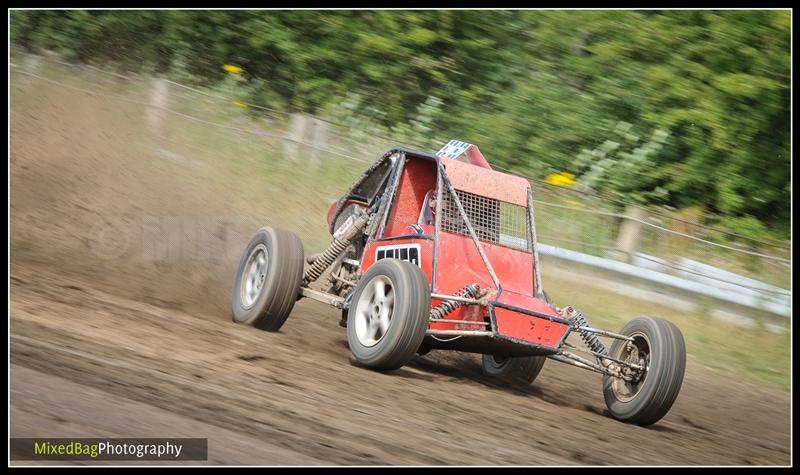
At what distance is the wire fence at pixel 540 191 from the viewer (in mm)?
11602

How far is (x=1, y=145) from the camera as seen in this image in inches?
429

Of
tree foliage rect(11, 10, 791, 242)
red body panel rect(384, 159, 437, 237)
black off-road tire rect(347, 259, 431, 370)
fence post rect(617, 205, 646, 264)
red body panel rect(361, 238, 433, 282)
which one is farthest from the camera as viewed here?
tree foliage rect(11, 10, 791, 242)

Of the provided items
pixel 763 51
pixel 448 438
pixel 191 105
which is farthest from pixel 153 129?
pixel 448 438

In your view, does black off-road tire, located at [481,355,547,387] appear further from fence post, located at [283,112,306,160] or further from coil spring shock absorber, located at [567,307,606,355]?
fence post, located at [283,112,306,160]

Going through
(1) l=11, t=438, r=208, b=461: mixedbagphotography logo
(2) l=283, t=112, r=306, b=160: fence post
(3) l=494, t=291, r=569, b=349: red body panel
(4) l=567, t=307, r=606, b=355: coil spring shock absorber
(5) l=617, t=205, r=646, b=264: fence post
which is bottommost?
(2) l=283, t=112, r=306, b=160: fence post

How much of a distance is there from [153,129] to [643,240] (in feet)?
22.5

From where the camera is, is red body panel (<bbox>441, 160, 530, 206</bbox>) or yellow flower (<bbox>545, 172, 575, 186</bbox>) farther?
yellow flower (<bbox>545, 172, 575, 186</bbox>)

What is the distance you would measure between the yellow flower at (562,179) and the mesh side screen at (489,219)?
701 centimetres

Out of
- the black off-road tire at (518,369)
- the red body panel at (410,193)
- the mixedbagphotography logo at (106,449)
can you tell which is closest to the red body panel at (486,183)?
the red body panel at (410,193)

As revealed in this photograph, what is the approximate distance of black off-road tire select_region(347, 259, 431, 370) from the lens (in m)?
6.40

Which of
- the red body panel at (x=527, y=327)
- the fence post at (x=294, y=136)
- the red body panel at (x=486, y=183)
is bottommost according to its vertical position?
the fence post at (x=294, y=136)

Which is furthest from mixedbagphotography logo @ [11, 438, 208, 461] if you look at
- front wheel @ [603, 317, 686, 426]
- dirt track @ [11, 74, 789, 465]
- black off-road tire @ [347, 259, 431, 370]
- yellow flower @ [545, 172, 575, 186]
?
yellow flower @ [545, 172, 575, 186]

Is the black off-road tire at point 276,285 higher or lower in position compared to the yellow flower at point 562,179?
higher

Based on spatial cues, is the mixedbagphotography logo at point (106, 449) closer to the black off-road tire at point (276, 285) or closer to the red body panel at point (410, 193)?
the black off-road tire at point (276, 285)
